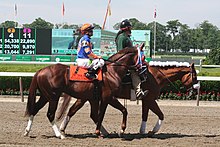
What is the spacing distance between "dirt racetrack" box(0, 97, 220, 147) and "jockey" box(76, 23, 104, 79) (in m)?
1.12

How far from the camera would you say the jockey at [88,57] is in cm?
711

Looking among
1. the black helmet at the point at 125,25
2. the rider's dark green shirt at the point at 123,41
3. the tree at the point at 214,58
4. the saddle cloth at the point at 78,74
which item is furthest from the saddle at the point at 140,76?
the tree at the point at 214,58

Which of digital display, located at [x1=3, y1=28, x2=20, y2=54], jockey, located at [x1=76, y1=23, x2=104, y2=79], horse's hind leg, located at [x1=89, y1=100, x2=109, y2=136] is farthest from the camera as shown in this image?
digital display, located at [x1=3, y1=28, x2=20, y2=54]

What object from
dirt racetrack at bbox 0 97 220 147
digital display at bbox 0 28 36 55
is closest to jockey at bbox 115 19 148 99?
dirt racetrack at bbox 0 97 220 147

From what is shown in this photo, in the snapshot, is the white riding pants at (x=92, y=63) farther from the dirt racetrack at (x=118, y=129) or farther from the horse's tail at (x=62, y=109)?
the dirt racetrack at (x=118, y=129)

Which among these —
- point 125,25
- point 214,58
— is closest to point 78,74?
point 125,25

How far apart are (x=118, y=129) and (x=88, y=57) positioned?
186 centimetres

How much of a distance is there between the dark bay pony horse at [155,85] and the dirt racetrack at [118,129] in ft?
1.14

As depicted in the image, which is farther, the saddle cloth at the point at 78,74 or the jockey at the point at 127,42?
the jockey at the point at 127,42

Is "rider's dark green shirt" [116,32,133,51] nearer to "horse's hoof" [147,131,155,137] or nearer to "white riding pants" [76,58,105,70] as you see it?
"white riding pants" [76,58,105,70]

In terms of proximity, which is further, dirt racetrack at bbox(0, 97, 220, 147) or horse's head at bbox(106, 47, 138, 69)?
horse's head at bbox(106, 47, 138, 69)

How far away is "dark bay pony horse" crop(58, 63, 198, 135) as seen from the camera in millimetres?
7582

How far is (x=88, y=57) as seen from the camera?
23.6 feet

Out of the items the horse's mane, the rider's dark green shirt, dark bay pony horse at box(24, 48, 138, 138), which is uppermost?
the rider's dark green shirt
